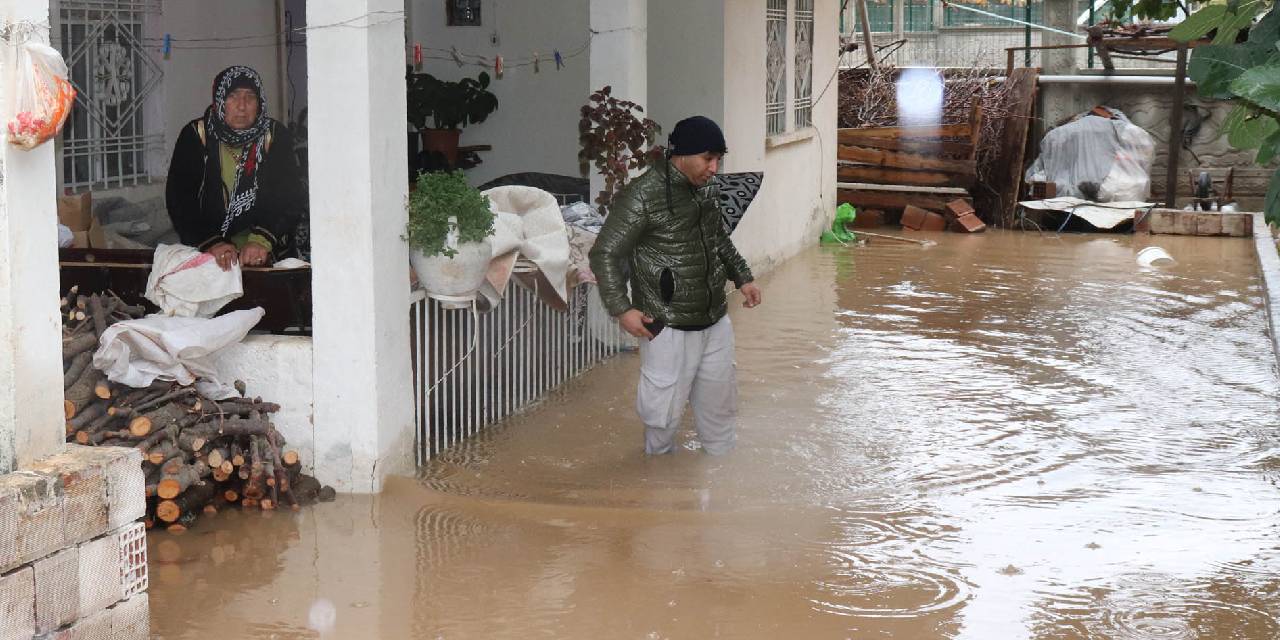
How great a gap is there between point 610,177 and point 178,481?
4149 mm

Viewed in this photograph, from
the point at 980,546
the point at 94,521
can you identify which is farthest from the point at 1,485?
the point at 980,546

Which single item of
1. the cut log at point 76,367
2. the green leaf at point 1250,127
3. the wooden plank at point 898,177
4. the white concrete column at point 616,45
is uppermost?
the white concrete column at point 616,45

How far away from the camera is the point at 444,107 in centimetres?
1175

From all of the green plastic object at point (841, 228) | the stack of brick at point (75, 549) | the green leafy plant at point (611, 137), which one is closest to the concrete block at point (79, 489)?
the stack of brick at point (75, 549)

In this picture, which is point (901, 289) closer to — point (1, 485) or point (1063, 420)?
point (1063, 420)

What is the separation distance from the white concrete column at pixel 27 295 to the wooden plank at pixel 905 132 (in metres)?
15.5

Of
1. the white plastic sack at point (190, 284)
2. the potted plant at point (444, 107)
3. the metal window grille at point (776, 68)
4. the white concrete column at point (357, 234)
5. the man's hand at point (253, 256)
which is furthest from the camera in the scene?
the metal window grille at point (776, 68)

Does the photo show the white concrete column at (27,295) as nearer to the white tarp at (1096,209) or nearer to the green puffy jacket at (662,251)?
the green puffy jacket at (662,251)

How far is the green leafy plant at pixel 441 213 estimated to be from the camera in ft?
22.4

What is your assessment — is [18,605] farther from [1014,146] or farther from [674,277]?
[1014,146]

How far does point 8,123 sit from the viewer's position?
400cm

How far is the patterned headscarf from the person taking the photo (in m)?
7.11

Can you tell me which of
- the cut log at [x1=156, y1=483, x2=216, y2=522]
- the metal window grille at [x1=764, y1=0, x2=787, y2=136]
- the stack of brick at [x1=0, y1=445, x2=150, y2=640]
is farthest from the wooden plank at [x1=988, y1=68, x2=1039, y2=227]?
the stack of brick at [x1=0, y1=445, x2=150, y2=640]

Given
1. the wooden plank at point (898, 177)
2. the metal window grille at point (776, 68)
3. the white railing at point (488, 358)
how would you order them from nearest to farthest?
the white railing at point (488, 358) → the metal window grille at point (776, 68) → the wooden plank at point (898, 177)
